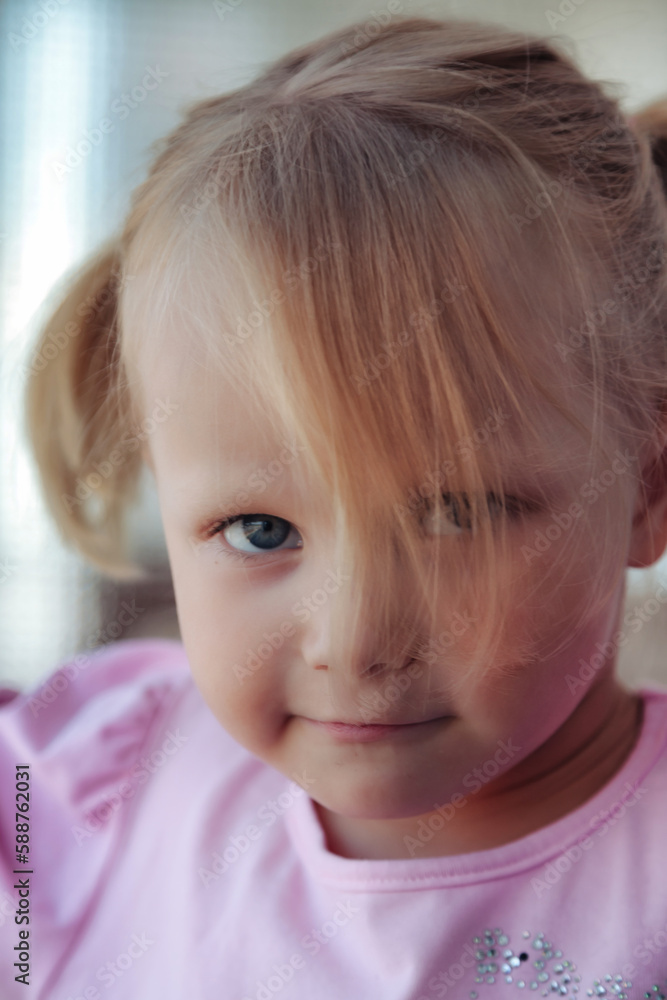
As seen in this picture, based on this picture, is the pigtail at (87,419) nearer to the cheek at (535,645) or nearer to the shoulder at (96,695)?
the shoulder at (96,695)

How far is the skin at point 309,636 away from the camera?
0.51 meters

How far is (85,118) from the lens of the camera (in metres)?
1.12

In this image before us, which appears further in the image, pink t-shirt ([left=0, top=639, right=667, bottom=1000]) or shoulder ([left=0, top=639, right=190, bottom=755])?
shoulder ([left=0, top=639, right=190, bottom=755])

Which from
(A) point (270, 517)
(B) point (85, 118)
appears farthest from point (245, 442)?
(B) point (85, 118)

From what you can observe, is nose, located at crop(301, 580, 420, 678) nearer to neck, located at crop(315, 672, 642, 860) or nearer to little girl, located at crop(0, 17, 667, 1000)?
little girl, located at crop(0, 17, 667, 1000)

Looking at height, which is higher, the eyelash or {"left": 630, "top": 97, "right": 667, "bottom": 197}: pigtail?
{"left": 630, "top": 97, "right": 667, "bottom": 197}: pigtail

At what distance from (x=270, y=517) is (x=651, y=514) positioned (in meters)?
0.26

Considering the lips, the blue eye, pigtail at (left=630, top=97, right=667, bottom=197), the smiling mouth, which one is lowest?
the smiling mouth

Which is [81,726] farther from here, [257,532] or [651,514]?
[651,514]

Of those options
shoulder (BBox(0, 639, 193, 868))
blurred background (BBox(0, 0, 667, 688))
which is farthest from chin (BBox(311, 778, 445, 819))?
blurred background (BBox(0, 0, 667, 688))

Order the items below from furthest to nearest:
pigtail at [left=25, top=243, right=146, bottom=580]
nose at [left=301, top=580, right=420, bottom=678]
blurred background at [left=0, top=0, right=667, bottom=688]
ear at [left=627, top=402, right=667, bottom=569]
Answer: blurred background at [left=0, top=0, right=667, bottom=688] → pigtail at [left=25, top=243, right=146, bottom=580] → ear at [left=627, top=402, right=667, bottom=569] → nose at [left=301, top=580, right=420, bottom=678]

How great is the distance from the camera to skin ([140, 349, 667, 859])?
507 mm

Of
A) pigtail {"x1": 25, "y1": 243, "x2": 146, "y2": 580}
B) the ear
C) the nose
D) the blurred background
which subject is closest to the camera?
the nose

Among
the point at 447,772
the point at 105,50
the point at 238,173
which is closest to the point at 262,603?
the point at 447,772
